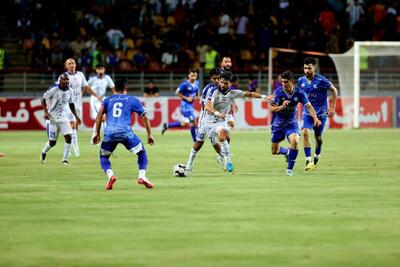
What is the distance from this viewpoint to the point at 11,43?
4381 cm

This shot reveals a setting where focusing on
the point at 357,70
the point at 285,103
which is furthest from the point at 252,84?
the point at 285,103

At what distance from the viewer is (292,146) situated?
65.1ft

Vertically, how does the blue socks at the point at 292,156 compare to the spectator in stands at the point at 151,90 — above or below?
below

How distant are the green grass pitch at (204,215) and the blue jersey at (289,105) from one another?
3.15 feet

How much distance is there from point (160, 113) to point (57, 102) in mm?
16570

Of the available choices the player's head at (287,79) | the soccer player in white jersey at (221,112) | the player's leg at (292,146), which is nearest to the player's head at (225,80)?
the soccer player in white jersey at (221,112)

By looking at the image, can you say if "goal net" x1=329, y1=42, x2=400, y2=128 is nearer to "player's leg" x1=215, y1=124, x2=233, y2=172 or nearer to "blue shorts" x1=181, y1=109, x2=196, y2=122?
"blue shorts" x1=181, y1=109, x2=196, y2=122

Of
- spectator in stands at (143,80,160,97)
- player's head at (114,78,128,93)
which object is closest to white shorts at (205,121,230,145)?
player's head at (114,78,128,93)

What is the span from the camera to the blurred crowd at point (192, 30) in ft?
136

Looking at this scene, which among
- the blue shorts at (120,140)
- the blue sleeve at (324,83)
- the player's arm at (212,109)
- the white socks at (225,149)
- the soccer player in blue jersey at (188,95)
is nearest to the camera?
the blue shorts at (120,140)

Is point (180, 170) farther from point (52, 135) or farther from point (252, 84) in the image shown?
point (252, 84)

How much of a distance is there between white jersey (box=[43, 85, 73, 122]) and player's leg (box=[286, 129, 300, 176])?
6.17 metres

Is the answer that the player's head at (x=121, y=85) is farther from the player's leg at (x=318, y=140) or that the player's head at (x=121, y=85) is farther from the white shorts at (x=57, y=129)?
the white shorts at (x=57, y=129)

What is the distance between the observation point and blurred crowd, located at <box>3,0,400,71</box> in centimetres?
4150
